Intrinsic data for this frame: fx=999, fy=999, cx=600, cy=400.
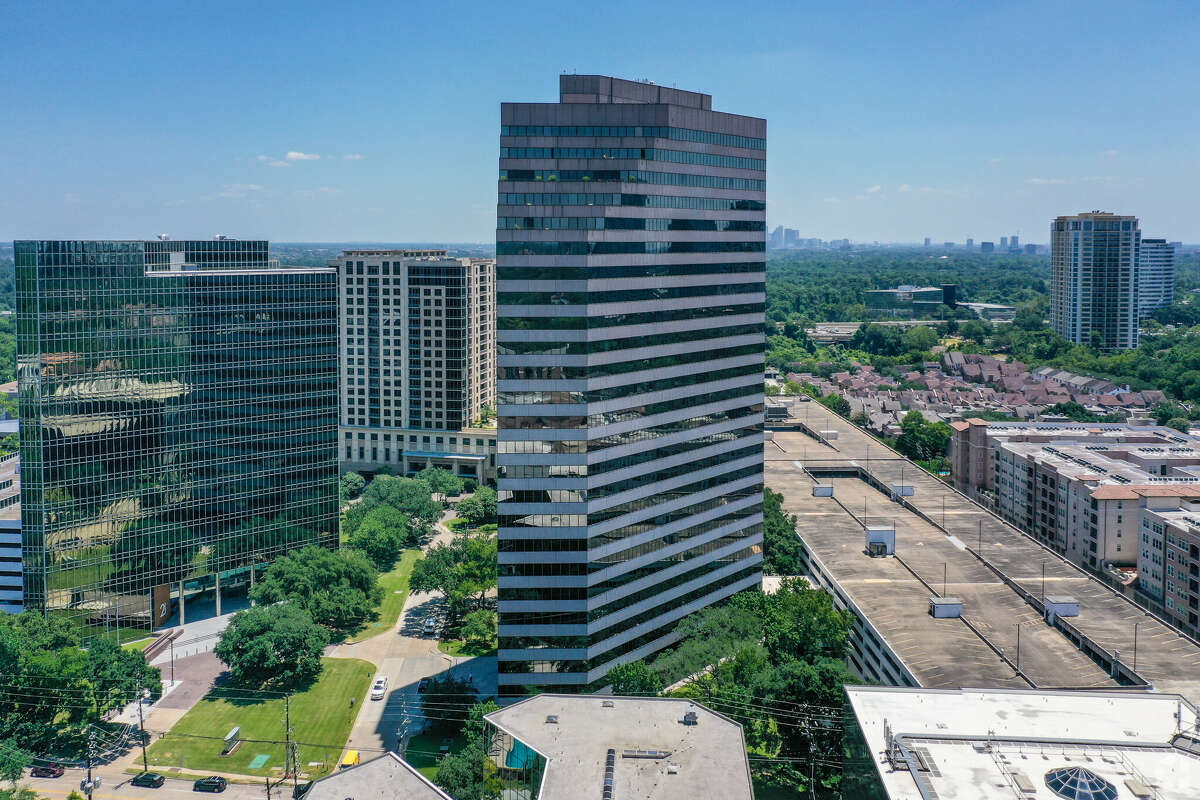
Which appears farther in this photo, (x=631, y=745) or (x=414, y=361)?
(x=414, y=361)

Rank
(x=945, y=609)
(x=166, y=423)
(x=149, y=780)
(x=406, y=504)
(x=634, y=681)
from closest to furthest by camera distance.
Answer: (x=149, y=780) < (x=634, y=681) < (x=945, y=609) < (x=166, y=423) < (x=406, y=504)

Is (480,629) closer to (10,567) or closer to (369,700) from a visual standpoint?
(369,700)

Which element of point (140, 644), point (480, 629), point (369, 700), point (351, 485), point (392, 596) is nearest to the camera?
point (369, 700)

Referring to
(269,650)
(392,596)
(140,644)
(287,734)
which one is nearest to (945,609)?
(287,734)

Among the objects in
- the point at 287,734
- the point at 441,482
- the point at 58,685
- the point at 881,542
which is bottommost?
the point at 287,734

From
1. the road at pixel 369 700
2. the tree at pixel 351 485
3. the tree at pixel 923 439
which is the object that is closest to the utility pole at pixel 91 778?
the road at pixel 369 700

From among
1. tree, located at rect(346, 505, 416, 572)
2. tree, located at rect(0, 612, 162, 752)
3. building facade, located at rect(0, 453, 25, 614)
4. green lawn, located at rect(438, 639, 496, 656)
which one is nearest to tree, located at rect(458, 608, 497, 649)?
green lawn, located at rect(438, 639, 496, 656)

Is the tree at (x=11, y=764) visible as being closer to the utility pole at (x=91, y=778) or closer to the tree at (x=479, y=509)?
the utility pole at (x=91, y=778)
